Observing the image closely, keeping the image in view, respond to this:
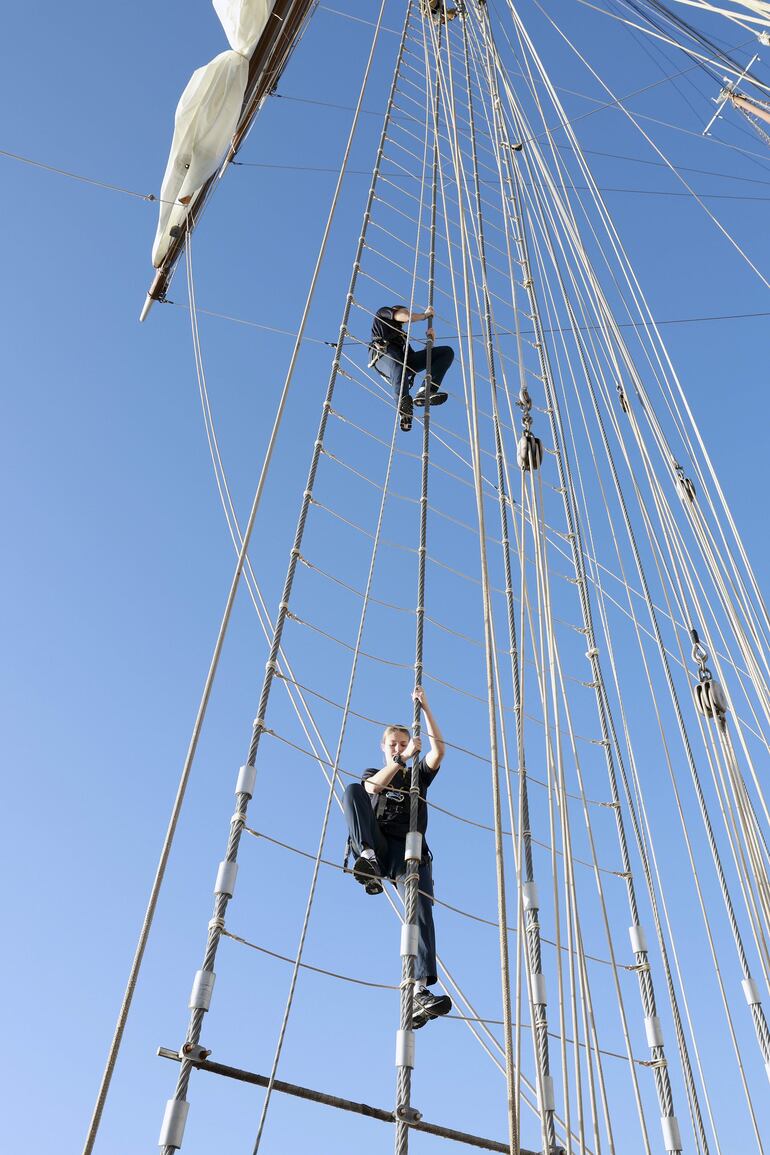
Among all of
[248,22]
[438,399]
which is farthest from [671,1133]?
[248,22]

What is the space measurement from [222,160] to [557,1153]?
23.1 feet

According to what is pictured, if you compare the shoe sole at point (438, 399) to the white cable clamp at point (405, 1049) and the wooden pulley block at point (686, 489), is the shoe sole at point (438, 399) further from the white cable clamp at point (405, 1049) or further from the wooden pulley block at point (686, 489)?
the white cable clamp at point (405, 1049)

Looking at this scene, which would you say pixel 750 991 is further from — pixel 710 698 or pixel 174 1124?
pixel 174 1124

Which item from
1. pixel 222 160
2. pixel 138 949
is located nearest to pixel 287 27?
pixel 222 160

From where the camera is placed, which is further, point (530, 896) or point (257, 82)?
point (257, 82)

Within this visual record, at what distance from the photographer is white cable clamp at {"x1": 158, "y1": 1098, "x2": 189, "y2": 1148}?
2.47 metres

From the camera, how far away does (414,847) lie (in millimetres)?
3520

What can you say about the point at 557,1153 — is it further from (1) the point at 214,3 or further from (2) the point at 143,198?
(1) the point at 214,3

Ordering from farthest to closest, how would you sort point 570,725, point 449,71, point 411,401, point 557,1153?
1. point 449,71
2. point 411,401
3. point 570,725
4. point 557,1153

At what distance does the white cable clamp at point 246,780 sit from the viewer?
127 inches

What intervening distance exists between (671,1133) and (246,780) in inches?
65.0

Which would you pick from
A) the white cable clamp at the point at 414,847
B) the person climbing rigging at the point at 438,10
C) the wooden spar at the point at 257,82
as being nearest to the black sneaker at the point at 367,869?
the white cable clamp at the point at 414,847

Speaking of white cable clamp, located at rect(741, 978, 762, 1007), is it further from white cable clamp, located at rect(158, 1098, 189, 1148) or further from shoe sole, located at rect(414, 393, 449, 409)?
shoe sole, located at rect(414, 393, 449, 409)

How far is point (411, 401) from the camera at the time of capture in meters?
6.55
